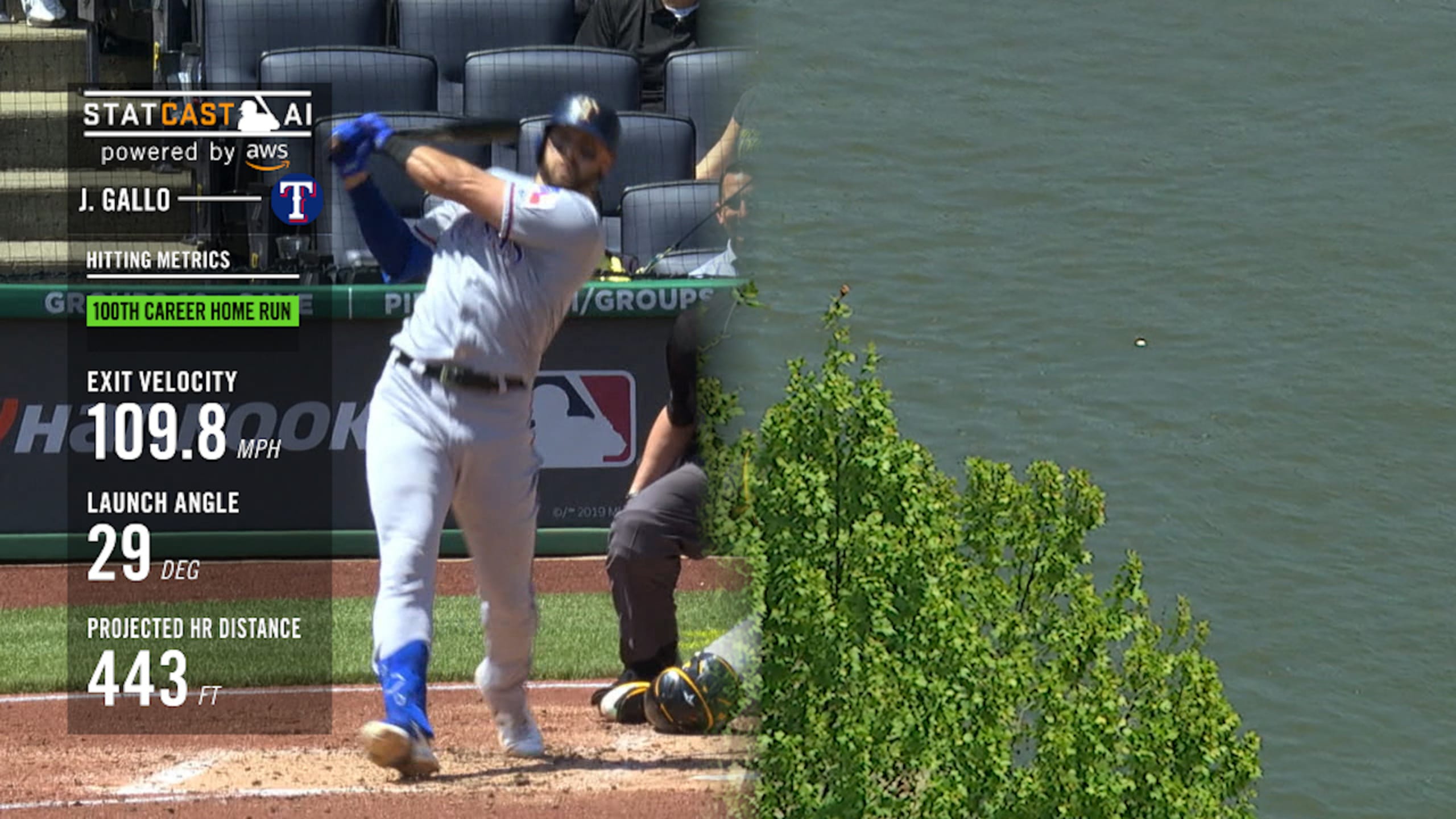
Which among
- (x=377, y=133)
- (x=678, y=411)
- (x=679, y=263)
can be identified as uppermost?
(x=377, y=133)

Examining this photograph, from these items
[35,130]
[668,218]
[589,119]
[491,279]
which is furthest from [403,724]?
[35,130]

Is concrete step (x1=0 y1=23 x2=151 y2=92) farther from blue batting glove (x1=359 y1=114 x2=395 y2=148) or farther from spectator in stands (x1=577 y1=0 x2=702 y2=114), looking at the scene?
blue batting glove (x1=359 y1=114 x2=395 y2=148)

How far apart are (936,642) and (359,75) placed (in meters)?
5.37

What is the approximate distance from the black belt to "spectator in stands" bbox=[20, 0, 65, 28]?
11.8ft

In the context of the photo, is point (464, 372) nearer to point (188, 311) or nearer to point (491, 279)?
point (491, 279)

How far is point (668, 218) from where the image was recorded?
16.3 feet

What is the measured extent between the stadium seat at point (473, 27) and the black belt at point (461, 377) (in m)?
1.80

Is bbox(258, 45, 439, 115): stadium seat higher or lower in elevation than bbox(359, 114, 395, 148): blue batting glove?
lower

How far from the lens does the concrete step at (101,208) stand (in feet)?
15.6

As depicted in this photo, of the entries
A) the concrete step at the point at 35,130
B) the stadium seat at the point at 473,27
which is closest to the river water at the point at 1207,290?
the stadium seat at the point at 473,27

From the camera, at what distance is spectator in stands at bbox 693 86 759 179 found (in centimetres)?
419

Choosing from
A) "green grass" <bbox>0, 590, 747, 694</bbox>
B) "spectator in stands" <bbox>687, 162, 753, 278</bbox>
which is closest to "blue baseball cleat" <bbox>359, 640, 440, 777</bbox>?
"green grass" <bbox>0, 590, 747, 694</bbox>

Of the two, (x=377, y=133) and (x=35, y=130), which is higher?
(x=377, y=133)
